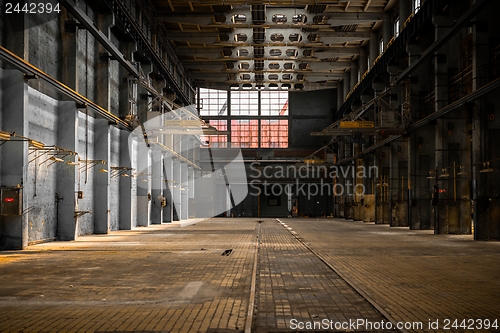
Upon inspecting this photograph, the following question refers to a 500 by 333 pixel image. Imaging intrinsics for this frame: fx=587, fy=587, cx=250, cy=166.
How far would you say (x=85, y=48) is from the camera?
2359cm

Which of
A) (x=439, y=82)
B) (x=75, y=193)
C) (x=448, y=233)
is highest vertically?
(x=439, y=82)

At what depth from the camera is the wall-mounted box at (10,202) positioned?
15.7 meters

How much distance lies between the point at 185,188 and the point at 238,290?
39247 mm

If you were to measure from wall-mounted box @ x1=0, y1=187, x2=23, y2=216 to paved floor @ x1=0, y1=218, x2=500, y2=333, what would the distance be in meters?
1.13

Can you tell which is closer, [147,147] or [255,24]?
[147,147]

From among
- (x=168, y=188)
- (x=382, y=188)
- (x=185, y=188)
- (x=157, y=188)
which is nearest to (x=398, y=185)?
(x=382, y=188)

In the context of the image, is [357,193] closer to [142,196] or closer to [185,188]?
[185,188]

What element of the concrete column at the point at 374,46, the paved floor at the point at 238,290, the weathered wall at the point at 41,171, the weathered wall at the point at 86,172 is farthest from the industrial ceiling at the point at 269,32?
the paved floor at the point at 238,290

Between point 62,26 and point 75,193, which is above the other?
point 62,26

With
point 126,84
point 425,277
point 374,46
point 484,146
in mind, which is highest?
point 374,46

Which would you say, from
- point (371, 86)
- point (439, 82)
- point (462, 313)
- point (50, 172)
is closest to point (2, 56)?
point (50, 172)

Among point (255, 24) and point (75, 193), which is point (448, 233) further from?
point (255, 24)

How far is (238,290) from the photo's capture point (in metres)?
9.12

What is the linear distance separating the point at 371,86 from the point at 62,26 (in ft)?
72.5
